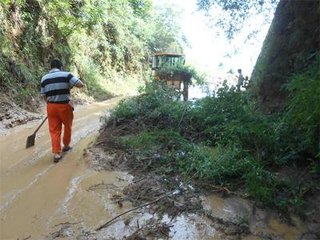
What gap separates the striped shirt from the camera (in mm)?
6688

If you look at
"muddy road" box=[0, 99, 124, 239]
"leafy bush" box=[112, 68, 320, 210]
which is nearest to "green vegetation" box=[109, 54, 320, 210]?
"leafy bush" box=[112, 68, 320, 210]

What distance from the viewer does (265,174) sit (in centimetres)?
492

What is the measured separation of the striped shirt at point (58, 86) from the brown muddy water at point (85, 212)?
119 cm

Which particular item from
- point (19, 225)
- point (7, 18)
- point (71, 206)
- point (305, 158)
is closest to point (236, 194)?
point (305, 158)

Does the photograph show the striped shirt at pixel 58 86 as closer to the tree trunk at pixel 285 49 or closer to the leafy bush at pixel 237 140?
the leafy bush at pixel 237 140

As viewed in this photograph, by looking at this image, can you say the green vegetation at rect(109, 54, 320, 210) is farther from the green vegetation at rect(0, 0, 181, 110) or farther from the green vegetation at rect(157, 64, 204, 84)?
the green vegetation at rect(157, 64, 204, 84)

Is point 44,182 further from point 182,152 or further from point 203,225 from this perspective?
point 203,225

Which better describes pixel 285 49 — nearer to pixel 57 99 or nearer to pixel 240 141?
pixel 240 141

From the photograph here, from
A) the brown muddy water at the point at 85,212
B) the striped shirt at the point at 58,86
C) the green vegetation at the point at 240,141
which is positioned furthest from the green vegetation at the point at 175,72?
the brown muddy water at the point at 85,212

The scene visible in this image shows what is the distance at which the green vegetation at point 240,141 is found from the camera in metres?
4.77

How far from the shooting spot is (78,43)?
17.1 meters

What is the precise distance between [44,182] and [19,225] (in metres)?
1.29

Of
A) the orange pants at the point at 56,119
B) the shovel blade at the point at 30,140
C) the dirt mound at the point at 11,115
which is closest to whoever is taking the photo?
the orange pants at the point at 56,119

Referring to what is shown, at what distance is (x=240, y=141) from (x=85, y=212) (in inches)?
104
